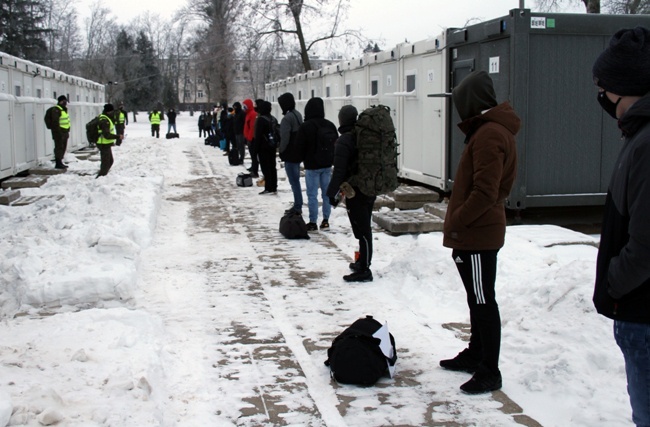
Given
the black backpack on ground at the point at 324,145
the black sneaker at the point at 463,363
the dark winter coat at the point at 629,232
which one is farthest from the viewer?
the black backpack on ground at the point at 324,145

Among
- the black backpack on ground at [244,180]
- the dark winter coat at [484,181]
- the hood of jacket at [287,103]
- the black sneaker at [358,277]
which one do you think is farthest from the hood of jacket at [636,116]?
the black backpack on ground at [244,180]

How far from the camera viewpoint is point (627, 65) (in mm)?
2852

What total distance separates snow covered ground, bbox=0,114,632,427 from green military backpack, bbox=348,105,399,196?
89 centimetres

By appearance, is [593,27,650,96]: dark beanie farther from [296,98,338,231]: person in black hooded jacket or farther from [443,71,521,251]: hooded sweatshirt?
[296,98,338,231]: person in black hooded jacket

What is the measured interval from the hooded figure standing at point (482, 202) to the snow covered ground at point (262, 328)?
0.38m

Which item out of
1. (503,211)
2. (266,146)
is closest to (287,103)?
(266,146)

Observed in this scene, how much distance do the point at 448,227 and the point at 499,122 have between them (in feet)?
2.31

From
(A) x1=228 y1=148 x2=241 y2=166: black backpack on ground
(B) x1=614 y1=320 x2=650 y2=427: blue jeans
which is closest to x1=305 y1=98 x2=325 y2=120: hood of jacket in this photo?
(B) x1=614 y1=320 x2=650 y2=427: blue jeans

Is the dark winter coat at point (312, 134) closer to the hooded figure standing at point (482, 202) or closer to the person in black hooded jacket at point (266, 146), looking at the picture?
the person in black hooded jacket at point (266, 146)

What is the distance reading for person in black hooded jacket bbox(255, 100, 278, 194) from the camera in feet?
46.9

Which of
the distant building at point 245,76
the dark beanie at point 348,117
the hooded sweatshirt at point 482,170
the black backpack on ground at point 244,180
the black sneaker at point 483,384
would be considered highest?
the distant building at point 245,76

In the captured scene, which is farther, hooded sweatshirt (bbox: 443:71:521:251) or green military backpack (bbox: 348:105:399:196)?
green military backpack (bbox: 348:105:399:196)

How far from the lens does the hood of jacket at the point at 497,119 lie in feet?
14.8

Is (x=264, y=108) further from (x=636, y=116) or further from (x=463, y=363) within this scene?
(x=636, y=116)
